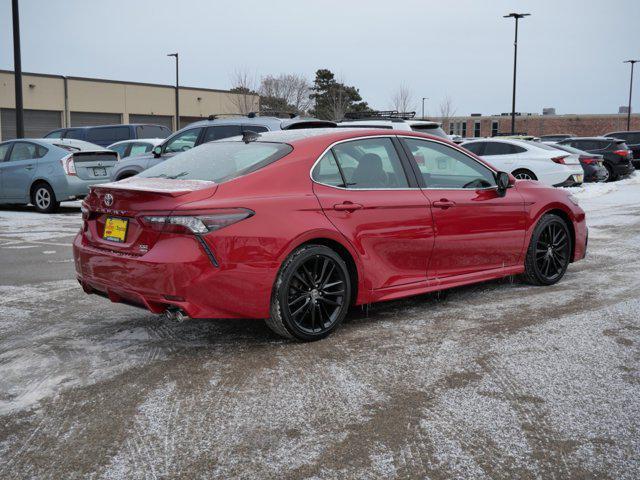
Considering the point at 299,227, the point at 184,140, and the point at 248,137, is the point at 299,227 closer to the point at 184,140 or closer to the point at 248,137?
the point at 248,137

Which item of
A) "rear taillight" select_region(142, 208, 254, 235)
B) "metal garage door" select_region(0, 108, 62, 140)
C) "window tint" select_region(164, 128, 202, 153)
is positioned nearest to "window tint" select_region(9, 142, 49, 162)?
"window tint" select_region(164, 128, 202, 153)

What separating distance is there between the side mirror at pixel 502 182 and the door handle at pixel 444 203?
0.70 meters

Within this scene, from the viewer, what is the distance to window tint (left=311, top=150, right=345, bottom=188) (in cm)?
524

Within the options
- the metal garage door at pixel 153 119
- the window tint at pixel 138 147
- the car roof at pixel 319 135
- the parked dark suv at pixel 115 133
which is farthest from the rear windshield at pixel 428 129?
the metal garage door at pixel 153 119

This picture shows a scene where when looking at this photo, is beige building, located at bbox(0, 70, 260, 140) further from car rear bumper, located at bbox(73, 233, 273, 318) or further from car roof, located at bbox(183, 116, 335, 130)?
car rear bumper, located at bbox(73, 233, 273, 318)

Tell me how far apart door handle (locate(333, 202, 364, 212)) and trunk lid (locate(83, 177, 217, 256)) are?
0.91 metres

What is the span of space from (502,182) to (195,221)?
3061mm

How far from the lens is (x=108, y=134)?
959 inches

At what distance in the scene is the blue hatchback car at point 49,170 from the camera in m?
14.5

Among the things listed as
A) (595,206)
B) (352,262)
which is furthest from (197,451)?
(595,206)

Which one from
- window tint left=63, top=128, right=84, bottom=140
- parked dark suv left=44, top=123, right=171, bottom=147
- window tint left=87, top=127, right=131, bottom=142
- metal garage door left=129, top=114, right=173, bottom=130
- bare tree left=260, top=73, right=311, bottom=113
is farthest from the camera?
bare tree left=260, top=73, right=311, bottom=113

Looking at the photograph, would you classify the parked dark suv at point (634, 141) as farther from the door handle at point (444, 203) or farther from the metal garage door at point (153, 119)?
the metal garage door at point (153, 119)

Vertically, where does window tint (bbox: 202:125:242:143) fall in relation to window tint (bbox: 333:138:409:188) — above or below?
above

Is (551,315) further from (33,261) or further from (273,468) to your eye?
(33,261)
